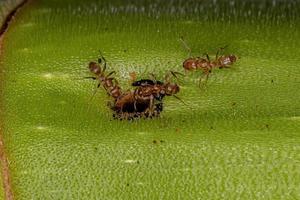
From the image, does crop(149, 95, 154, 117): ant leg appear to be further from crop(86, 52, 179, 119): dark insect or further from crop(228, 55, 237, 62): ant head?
crop(228, 55, 237, 62): ant head

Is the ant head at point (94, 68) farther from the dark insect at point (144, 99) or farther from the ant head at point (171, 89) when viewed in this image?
the ant head at point (171, 89)

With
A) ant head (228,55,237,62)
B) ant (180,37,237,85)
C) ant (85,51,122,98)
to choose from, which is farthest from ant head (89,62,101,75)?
ant head (228,55,237,62)

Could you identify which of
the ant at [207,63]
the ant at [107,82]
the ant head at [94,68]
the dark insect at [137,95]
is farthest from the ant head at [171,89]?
the ant head at [94,68]

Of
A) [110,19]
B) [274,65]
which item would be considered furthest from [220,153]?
[110,19]

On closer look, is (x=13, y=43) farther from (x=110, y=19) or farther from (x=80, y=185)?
(x=80, y=185)

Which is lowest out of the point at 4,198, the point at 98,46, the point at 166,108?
the point at 4,198
